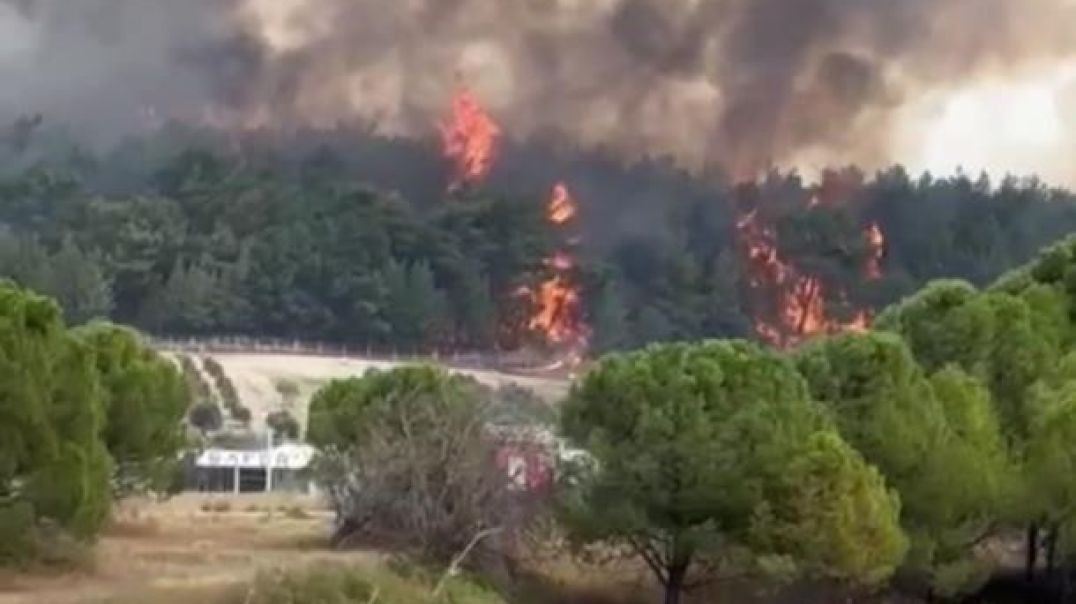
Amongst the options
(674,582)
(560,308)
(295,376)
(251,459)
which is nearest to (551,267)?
(560,308)

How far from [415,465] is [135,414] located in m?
6.99

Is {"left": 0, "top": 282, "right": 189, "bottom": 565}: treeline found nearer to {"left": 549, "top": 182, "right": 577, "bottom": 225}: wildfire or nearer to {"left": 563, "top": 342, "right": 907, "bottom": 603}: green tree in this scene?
{"left": 563, "top": 342, "right": 907, "bottom": 603}: green tree

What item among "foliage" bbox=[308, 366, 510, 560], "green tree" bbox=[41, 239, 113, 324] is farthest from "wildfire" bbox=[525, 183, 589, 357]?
"foliage" bbox=[308, 366, 510, 560]

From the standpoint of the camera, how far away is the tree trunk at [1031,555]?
44787 mm

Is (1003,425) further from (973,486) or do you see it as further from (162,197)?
(162,197)

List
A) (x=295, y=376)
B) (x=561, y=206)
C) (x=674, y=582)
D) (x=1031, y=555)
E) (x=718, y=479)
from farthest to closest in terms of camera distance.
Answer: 1. (x=561, y=206)
2. (x=295, y=376)
3. (x=1031, y=555)
4. (x=674, y=582)
5. (x=718, y=479)

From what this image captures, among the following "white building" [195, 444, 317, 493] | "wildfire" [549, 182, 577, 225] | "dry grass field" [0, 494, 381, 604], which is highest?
"wildfire" [549, 182, 577, 225]

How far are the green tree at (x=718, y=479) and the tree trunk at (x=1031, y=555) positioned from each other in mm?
7745

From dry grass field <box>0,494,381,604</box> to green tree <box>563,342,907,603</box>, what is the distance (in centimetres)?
463

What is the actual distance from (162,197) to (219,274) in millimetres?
11759

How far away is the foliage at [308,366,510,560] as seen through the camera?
35.9m

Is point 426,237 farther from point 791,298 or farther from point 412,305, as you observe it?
point 791,298

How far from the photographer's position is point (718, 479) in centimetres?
3678

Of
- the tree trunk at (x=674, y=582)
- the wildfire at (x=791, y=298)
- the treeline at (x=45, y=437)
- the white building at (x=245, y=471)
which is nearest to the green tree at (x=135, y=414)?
the treeline at (x=45, y=437)
